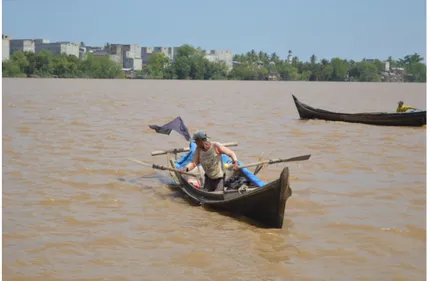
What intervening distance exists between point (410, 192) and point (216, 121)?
10.2m

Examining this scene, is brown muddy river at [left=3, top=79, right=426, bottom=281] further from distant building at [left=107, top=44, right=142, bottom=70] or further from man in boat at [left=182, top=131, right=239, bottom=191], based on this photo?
distant building at [left=107, top=44, right=142, bottom=70]

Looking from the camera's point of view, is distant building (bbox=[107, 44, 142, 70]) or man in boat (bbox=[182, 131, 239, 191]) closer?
man in boat (bbox=[182, 131, 239, 191])

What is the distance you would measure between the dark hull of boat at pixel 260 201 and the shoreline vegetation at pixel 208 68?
5705 centimetres

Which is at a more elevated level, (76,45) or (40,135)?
(76,45)

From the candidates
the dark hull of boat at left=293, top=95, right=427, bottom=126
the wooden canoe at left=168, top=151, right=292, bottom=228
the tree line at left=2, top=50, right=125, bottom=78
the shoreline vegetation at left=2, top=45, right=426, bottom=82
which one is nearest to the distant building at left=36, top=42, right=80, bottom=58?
the shoreline vegetation at left=2, top=45, right=426, bottom=82

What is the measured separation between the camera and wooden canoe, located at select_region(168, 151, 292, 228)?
5883 mm

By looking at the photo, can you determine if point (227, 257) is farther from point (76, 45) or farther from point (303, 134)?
point (76, 45)

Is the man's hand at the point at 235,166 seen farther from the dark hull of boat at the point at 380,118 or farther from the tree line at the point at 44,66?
the tree line at the point at 44,66

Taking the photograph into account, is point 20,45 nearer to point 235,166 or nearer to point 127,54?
point 127,54

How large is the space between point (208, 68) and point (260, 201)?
66.7 m

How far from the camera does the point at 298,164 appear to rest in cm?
990

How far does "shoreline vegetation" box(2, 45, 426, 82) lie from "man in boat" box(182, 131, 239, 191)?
56.8 meters

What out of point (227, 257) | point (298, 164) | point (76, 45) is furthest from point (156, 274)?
point (76, 45)

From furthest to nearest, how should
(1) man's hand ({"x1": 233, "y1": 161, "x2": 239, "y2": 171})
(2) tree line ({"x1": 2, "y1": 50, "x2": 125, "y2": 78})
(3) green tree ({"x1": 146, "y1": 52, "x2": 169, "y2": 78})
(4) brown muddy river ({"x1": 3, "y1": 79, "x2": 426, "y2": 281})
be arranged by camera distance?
(3) green tree ({"x1": 146, "y1": 52, "x2": 169, "y2": 78})
(2) tree line ({"x1": 2, "y1": 50, "x2": 125, "y2": 78})
(1) man's hand ({"x1": 233, "y1": 161, "x2": 239, "y2": 171})
(4) brown muddy river ({"x1": 3, "y1": 79, "x2": 426, "y2": 281})
